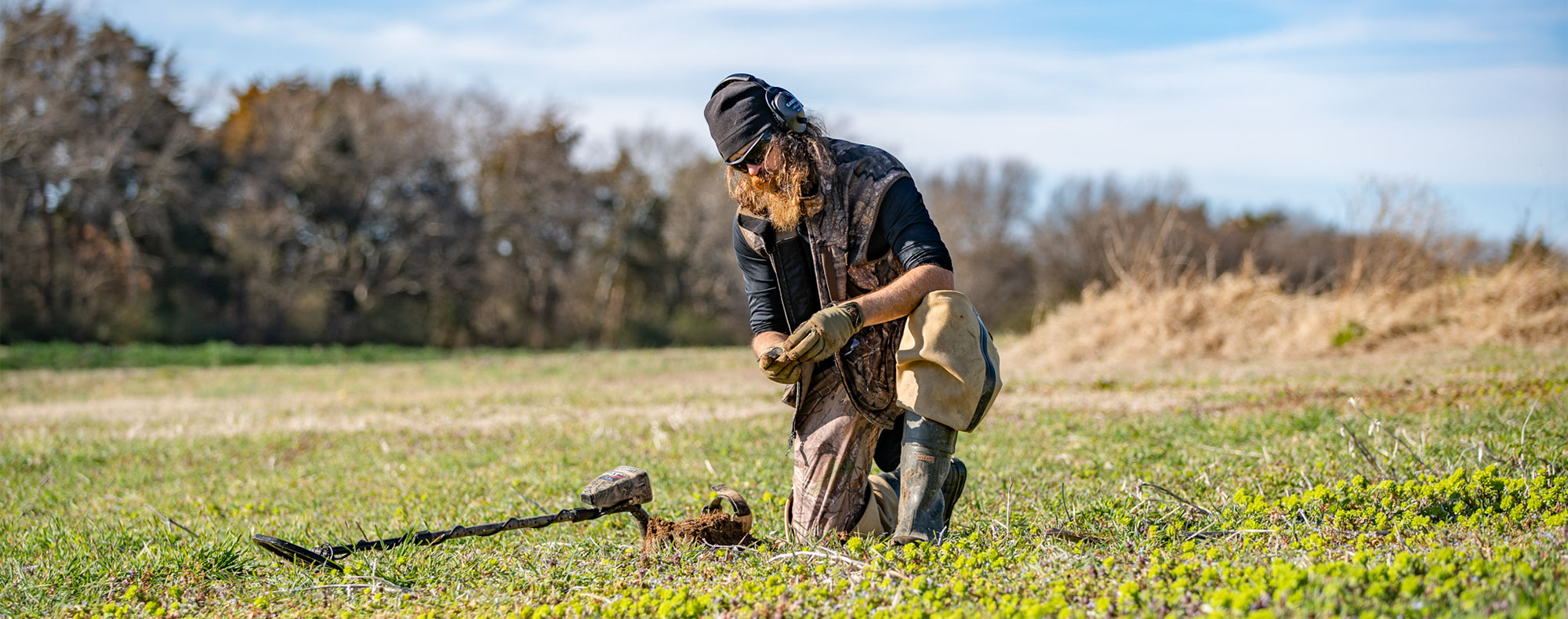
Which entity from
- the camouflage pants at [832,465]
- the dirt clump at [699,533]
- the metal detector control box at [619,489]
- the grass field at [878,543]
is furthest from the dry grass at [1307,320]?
the metal detector control box at [619,489]

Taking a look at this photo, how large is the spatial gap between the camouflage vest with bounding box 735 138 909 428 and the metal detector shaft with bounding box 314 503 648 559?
858 mm

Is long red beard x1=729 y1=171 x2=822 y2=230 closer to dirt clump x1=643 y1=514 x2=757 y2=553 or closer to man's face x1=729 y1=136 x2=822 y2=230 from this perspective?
man's face x1=729 y1=136 x2=822 y2=230

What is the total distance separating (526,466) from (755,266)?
351 cm

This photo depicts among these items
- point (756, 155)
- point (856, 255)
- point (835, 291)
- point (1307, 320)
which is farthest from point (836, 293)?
point (1307, 320)

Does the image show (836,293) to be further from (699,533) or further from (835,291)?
(699,533)

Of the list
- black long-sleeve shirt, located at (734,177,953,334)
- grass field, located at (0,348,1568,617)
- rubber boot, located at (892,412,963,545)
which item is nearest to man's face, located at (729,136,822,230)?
black long-sleeve shirt, located at (734,177,953,334)

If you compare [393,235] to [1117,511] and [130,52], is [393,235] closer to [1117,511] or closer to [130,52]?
[130,52]

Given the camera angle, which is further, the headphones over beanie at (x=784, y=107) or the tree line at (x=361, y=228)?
the tree line at (x=361, y=228)

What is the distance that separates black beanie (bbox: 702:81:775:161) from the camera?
12.6 ft

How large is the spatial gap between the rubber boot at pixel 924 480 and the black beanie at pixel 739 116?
1173mm

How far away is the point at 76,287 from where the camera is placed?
28.8m

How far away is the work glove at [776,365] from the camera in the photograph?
372cm

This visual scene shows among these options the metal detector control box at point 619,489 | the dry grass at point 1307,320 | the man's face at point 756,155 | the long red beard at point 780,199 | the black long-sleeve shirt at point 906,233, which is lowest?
the dry grass at point 1307,320

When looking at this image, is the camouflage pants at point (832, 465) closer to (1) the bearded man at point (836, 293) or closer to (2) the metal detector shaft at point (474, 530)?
(1) the bearded man at point (836, 293)
